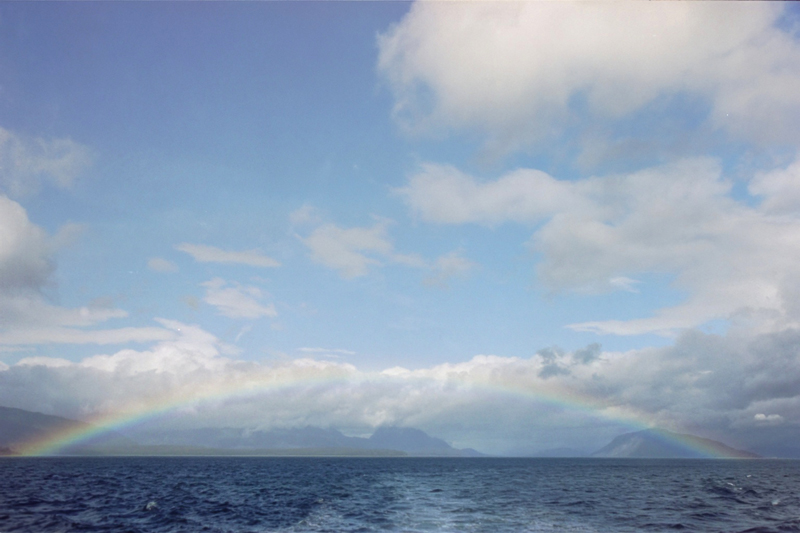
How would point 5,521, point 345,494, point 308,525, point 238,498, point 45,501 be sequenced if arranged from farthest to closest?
point 345,494, point 238,498, point 45,501, point 308,525, point 5,521

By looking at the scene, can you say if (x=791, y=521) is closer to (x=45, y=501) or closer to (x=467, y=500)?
(x=467, y=500)

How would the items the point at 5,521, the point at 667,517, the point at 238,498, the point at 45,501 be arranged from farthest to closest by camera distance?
the point at 238,498 < the point at 45,501 < the point at 667,517 < the point at 5,521

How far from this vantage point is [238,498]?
72312 millimetres

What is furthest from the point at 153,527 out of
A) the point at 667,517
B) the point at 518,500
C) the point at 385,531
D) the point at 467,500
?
the point at 667,517

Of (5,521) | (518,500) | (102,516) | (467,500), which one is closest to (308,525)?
(102,516)

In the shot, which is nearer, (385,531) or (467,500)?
(385,531)

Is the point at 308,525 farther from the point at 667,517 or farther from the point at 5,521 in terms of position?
the point at 667,517

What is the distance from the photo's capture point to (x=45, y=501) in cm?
6184

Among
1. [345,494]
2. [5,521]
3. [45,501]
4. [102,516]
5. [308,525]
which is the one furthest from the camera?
[345,494]

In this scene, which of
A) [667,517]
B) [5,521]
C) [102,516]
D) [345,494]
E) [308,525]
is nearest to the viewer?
[5,521]

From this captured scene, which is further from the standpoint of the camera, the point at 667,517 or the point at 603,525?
the point at 667,517

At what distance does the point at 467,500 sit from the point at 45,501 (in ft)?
194

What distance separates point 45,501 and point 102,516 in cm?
1846

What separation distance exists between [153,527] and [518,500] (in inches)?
2086
